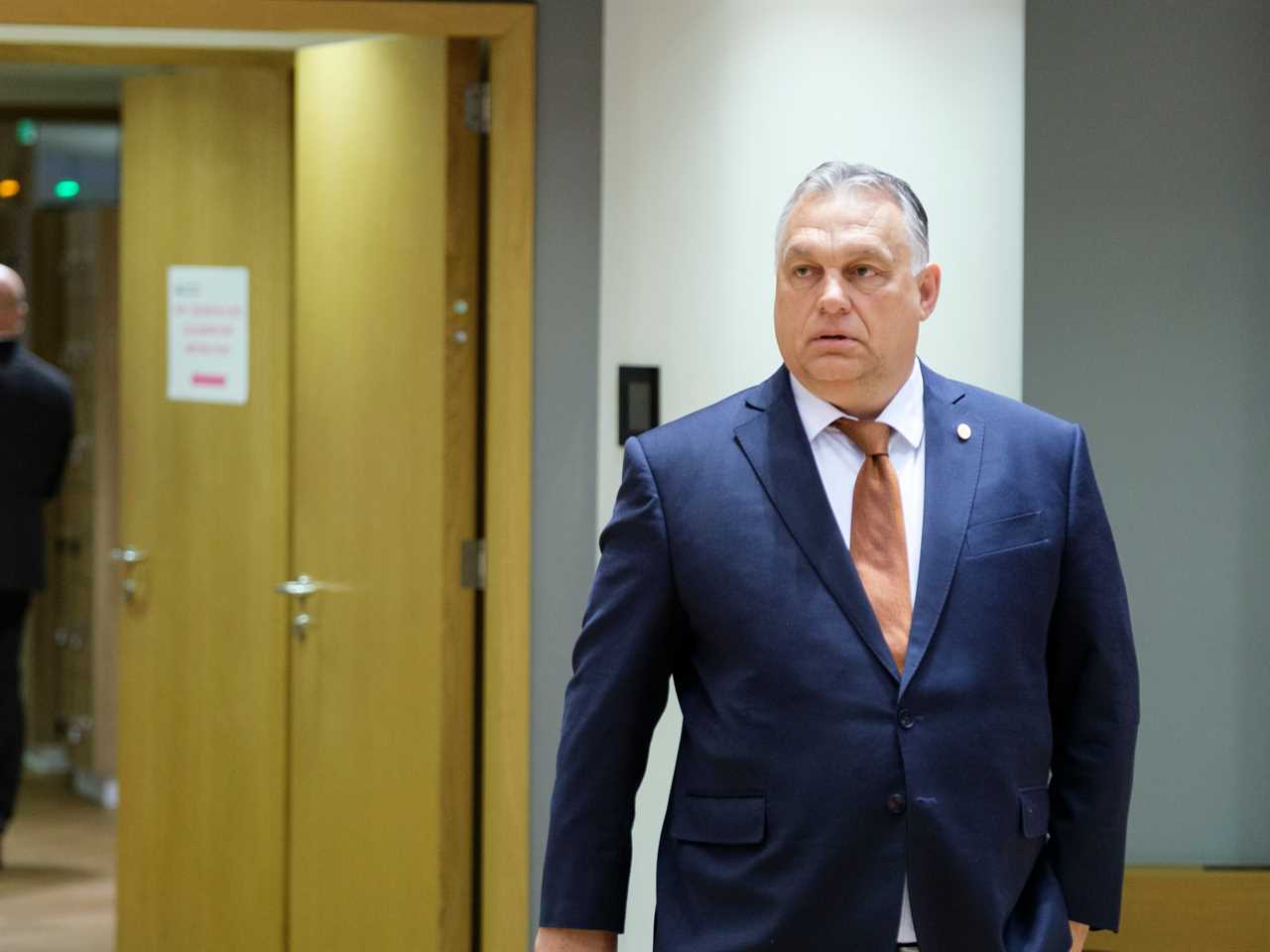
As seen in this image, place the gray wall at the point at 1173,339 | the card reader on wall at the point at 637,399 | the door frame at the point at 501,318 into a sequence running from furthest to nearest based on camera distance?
1. the gray wall at the point at 1173,339
2. the door frame at the point at 501,318
3. the card reader on wall at the point at 637,399

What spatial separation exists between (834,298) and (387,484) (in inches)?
76.3

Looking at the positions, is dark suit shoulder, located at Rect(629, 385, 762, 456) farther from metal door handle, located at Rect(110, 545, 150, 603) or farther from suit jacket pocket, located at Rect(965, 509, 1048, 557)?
metal door handle, located at Rect(110, 545, 150, 603)

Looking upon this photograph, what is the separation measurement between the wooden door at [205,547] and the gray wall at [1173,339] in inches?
70.1

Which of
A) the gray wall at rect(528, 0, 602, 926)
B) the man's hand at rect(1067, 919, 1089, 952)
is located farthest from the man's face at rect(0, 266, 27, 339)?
the man's hand at rect(1067, 919, 1089, 952)

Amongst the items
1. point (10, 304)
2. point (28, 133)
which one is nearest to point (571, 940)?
point (10, 304)

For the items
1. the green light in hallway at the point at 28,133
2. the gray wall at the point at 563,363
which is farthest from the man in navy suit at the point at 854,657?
the green light in hallway at the point at 28,133

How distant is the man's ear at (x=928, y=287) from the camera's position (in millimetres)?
2193

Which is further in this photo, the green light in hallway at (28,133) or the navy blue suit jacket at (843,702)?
the green light in hallway at (28,133)

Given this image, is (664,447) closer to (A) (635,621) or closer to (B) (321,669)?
(A) (635,621)

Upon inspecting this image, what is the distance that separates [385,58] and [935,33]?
1221 millimetres

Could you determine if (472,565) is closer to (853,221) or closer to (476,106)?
(476,106)

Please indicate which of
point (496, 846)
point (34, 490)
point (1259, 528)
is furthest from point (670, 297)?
point (34, 490)

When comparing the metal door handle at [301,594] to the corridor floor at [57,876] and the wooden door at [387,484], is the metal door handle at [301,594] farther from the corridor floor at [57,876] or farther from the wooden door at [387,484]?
the corridor floor at [57,876]

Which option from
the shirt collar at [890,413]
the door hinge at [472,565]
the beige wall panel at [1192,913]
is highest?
the shirt collar at [890,413]
